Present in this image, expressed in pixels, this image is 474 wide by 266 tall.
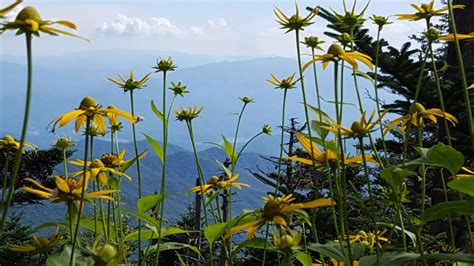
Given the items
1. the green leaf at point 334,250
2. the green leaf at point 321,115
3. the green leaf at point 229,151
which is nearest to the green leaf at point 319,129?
the green leaf at point 321,115

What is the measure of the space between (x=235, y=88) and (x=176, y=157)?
177ft

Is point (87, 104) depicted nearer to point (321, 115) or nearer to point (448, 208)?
point (321, 115)

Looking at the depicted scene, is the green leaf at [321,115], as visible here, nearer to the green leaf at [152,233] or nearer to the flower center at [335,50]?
the flower center at [335,50]

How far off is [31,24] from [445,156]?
375 millimetres

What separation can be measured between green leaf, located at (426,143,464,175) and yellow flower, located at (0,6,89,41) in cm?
32

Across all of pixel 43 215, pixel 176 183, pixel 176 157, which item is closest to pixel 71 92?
pixel 176 157

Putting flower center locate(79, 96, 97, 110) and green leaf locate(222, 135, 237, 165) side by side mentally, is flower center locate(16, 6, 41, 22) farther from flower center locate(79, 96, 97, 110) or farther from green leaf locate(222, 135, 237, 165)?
green leaf locate(222, 135, 237, 165)

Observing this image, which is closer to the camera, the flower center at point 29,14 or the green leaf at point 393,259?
the flower center at point 29,14

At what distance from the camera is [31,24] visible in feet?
1.48

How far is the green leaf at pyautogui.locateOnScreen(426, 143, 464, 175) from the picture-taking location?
528 millimetres

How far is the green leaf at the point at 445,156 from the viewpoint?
0.53 m

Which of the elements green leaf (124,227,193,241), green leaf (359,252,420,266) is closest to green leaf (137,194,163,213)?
green leaf (124,227,193,241)

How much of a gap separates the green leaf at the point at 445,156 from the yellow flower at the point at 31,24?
0.32 m

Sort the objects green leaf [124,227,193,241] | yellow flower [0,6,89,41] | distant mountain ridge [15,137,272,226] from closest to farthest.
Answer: yellow flower [0,6,89,41] < green leaf [124,227,193,241] < distant mountain ridge [15,137,272,226]
